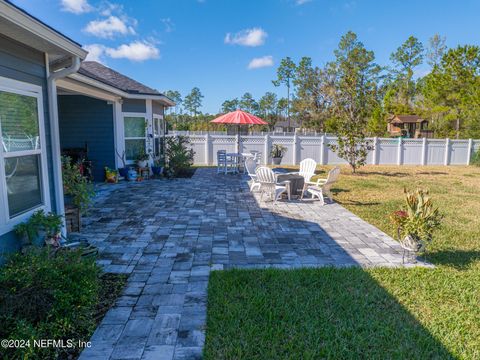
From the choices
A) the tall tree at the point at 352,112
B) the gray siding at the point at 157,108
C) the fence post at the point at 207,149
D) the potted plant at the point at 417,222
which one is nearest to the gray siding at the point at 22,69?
the potted plant at the point at 417,222

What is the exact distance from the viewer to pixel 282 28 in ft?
61.6

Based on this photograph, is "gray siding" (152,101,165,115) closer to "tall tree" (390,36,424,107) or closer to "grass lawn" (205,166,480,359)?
"grass lawn" (205,166,480,359)

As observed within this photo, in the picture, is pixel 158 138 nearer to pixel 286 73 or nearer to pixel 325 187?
pixel 325 187

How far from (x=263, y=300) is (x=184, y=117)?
5202 cm

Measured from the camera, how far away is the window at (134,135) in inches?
401

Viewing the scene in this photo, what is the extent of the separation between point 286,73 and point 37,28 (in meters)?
40.0

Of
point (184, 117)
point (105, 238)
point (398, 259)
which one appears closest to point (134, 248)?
point (105, 238)

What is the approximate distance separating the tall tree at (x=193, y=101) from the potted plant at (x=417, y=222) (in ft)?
197

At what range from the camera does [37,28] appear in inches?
117

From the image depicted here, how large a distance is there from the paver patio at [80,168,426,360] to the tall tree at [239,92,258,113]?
50.3 m

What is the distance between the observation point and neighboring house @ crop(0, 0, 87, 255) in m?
3.07

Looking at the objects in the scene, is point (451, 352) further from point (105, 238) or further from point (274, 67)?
point (274, 67)

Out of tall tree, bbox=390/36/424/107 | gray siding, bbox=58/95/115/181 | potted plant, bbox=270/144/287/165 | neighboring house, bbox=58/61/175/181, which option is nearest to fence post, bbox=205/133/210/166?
potted plant, bbox=270/144/287/165

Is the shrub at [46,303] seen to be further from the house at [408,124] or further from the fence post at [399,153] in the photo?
the house at [408,124]
